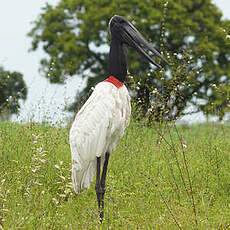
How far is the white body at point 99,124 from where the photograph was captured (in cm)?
465

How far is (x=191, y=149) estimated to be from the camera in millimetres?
8492

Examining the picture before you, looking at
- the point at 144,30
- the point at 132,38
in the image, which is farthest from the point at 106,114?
the point at 144,30

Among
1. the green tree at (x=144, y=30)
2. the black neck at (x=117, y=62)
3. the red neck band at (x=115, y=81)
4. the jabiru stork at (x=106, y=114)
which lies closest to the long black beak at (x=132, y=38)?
the jabiru stork at (x=106, y=114)

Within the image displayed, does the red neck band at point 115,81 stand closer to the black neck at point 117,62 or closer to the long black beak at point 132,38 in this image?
the black neck at point 117,62

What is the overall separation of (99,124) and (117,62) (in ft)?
2.60

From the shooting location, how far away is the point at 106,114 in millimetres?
4621

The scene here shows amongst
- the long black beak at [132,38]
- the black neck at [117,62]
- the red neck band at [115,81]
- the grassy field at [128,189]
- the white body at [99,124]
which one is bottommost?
the grassy field at [128,189]

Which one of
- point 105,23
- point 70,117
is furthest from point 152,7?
point 70,117

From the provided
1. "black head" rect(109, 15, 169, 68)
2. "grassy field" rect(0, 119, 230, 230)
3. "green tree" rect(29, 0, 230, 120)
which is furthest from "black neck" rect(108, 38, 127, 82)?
"green tree" rect(29, 0, 230, 120)

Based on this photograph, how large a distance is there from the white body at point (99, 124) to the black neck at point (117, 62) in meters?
0.15

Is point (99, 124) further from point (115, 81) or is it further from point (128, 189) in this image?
point (128, 189)

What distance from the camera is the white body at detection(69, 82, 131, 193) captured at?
4648mm

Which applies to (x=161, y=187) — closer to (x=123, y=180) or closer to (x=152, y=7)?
(x=123, y=180)

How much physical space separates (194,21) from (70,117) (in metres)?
12.0
